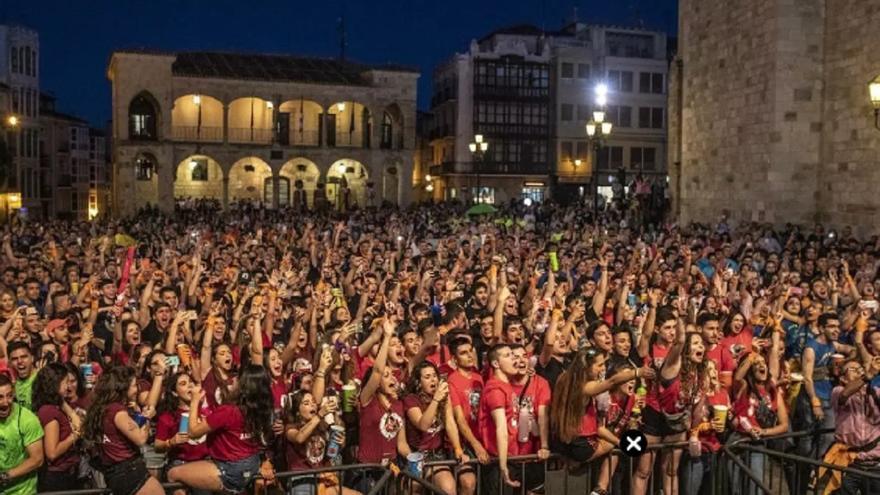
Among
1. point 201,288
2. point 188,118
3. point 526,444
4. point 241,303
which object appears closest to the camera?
point 526,444

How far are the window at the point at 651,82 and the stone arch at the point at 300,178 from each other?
21.2 metres

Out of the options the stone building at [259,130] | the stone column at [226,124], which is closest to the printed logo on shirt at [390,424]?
the stone building at [259,130]

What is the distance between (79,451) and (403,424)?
2.51 m

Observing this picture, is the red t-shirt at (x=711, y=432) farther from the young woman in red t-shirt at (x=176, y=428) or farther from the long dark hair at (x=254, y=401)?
the young woman in red t-shirt at (x=176, y=428)

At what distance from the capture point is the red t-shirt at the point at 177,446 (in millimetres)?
7105

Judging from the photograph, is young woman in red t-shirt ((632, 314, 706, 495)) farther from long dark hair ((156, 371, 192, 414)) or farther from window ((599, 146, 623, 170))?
window ((599, 146, 623, 170))

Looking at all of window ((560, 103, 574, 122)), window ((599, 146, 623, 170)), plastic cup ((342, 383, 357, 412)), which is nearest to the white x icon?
plastic cup ((342, 383, 357, 412))

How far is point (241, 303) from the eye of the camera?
1097 cm

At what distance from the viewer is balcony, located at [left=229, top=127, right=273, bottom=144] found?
53156mm

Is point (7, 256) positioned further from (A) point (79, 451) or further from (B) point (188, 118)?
(B) point (188, 118)

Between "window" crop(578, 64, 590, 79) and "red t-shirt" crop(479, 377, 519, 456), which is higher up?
"window" crop(578, 64, 590, 79)

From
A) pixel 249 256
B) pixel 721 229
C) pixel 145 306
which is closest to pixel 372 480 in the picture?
pixel 145 306

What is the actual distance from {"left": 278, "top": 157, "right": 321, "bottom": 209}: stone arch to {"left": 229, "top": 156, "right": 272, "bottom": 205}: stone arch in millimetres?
927

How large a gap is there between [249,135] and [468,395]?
4818 centimetres
